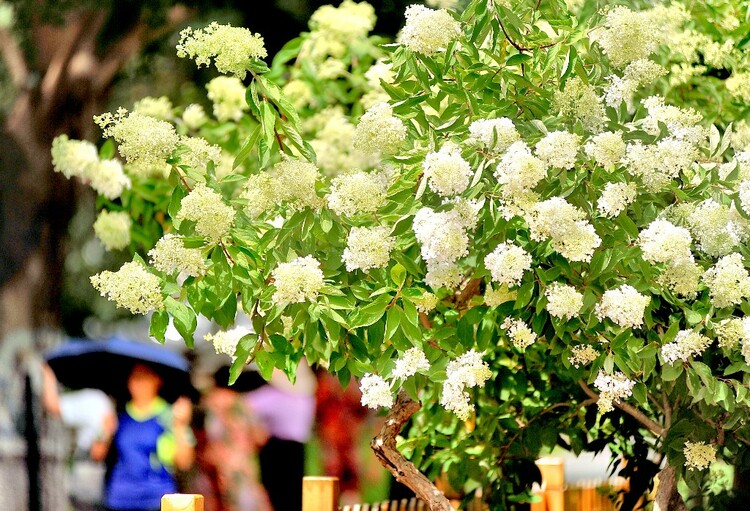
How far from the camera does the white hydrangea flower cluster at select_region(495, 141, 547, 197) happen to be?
7.02ft

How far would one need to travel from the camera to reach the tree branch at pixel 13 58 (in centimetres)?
588

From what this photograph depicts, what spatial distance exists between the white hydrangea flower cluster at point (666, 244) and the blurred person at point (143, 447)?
4174 millimetres

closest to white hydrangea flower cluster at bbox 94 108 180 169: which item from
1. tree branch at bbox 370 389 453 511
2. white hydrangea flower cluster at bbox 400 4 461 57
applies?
white hydrangea flower cluster at bbox 400 4 461 57

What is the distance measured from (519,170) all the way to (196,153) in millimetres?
813

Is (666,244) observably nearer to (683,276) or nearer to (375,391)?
(683,276)

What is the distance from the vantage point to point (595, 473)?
728 cm

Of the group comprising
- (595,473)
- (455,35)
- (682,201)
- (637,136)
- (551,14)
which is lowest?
(595,473)

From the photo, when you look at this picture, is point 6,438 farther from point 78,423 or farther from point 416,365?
point 416,365

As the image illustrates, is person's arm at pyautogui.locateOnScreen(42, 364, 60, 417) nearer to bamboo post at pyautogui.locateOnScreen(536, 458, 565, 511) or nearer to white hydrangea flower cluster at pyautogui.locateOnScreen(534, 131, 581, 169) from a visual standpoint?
bamboo post at pyautogui.locateOnScreen(536, 458, 565, 511)

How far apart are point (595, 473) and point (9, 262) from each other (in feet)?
15.0

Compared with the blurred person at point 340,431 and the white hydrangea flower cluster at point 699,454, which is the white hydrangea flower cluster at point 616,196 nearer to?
the white hydrangea flower cluster at point 699,454

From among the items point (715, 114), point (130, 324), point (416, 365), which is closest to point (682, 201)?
point (416, 365)

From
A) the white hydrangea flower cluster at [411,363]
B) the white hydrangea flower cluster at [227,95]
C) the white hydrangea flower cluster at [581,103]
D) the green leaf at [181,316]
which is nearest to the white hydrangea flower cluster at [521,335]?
the white hydrangea flower cluster at [411,363]

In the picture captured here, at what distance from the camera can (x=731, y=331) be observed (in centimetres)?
235
